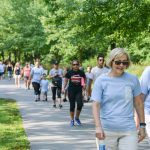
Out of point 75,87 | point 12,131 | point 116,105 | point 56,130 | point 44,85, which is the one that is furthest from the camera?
point 44,85

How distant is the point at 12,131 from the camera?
38.5 ft

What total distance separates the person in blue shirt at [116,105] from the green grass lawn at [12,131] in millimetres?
4306

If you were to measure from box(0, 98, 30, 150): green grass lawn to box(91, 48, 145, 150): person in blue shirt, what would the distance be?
4306mm

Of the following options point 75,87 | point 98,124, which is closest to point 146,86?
point 98,124

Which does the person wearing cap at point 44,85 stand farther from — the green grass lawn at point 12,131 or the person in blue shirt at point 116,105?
the person in blue shirt at point 116,105

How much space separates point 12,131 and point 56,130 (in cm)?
108

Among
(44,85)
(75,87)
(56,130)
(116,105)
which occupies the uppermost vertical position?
(116,105)

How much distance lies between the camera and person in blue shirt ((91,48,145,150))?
529 cm

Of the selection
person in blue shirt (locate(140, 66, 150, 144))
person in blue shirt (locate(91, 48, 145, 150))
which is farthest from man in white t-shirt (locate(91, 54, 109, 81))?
person in blue shirt (locate(91, 48, 145, 150))

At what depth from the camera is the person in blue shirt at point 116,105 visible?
5.29 metres

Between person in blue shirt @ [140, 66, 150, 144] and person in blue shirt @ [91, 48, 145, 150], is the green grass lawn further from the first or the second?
person in blue shirt @ [91, 48, 145, 150]

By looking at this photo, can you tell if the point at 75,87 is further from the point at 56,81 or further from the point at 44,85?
the point at 44,85

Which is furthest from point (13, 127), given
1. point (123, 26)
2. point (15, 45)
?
point (15, 45)

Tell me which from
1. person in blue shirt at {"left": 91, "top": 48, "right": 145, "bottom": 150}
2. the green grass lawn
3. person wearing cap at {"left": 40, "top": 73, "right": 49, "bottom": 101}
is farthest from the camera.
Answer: person wearing cap at {"left": 40, "top": 73, "right": 49, "bottom": 101}
